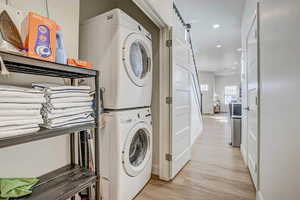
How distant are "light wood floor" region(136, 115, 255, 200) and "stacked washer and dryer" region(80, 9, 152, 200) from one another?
0.37 metres

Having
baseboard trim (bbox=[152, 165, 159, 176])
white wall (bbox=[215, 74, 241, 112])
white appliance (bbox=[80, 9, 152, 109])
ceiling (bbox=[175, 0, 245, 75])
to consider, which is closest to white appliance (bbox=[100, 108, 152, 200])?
white appliance (bbox=[80, 9, 152, 109])

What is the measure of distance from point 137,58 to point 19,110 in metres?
1.25

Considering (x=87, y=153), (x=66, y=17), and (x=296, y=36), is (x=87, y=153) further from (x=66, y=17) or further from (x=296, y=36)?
(x=296, y=36)

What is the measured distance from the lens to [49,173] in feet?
3.53

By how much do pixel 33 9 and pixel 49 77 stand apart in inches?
16.8

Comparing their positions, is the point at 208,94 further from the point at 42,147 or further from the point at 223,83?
the point at 42,147

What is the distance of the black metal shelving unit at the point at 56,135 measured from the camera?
2.25ft

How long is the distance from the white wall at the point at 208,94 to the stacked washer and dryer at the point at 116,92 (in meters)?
10.3

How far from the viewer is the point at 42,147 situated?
1.05 meters

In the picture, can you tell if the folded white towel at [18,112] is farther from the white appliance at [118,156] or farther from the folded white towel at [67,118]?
the white appliance at [118,156]

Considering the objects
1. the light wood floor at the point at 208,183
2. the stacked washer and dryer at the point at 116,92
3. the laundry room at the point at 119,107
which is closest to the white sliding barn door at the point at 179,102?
the laundry room at the point at 119,107

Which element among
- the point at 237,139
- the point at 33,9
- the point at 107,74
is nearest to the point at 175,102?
the point at 107,74

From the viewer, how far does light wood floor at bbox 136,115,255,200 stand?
1737mm

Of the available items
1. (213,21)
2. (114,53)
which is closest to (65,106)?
(114,53)
